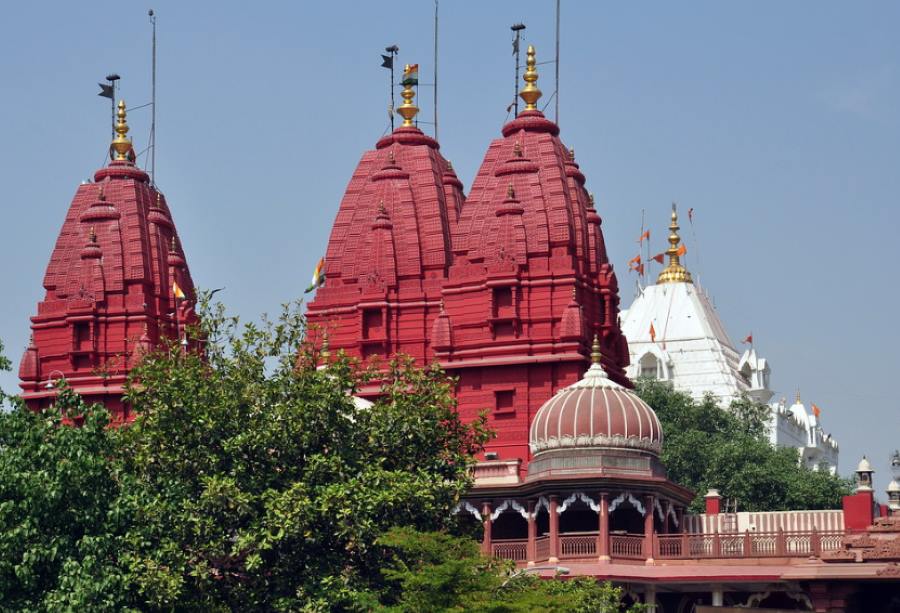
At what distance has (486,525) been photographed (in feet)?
157

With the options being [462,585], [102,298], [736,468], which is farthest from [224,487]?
[736,468]

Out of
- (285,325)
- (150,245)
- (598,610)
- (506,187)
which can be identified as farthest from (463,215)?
(598,610)

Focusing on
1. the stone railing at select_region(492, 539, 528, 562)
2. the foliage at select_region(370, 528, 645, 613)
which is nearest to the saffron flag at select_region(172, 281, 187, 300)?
the stone railing at select_region(492, 539, 528, 562)

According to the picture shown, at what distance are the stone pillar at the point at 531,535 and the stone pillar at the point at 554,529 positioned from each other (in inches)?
21.4

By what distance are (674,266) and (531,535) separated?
186 feet

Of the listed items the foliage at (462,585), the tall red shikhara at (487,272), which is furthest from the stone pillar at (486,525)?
the foliage at (462,585)

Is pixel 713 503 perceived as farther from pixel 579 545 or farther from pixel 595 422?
pixel 579 545

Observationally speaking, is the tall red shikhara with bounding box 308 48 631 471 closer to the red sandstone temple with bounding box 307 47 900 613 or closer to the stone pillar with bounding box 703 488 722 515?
the red sandstone temple with bounding box 307 47 900 613

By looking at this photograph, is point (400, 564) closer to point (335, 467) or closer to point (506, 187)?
point (335, 467)

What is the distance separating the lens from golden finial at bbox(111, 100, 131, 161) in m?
Answer: 65.5

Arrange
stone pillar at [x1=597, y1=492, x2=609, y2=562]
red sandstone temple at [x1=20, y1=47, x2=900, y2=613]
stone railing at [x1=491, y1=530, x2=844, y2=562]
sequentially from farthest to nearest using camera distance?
stone pillar at [x1=597, y1=492, x2=609, y2=562] → red sandstone temple at [x1=20, y1=47, x2=900, y2=613] → stone railing at [x1=491, y1=530, x2=844, y2=562]

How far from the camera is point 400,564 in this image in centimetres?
3947

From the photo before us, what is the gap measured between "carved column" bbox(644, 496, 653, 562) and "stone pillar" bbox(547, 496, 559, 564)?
184 centimetres

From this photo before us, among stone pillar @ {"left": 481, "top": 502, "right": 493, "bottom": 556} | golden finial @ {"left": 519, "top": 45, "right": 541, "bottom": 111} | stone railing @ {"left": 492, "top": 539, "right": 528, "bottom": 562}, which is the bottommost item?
stone railing @ {"left": 492, "top": 539, "right": 528, "bottom": 562}
